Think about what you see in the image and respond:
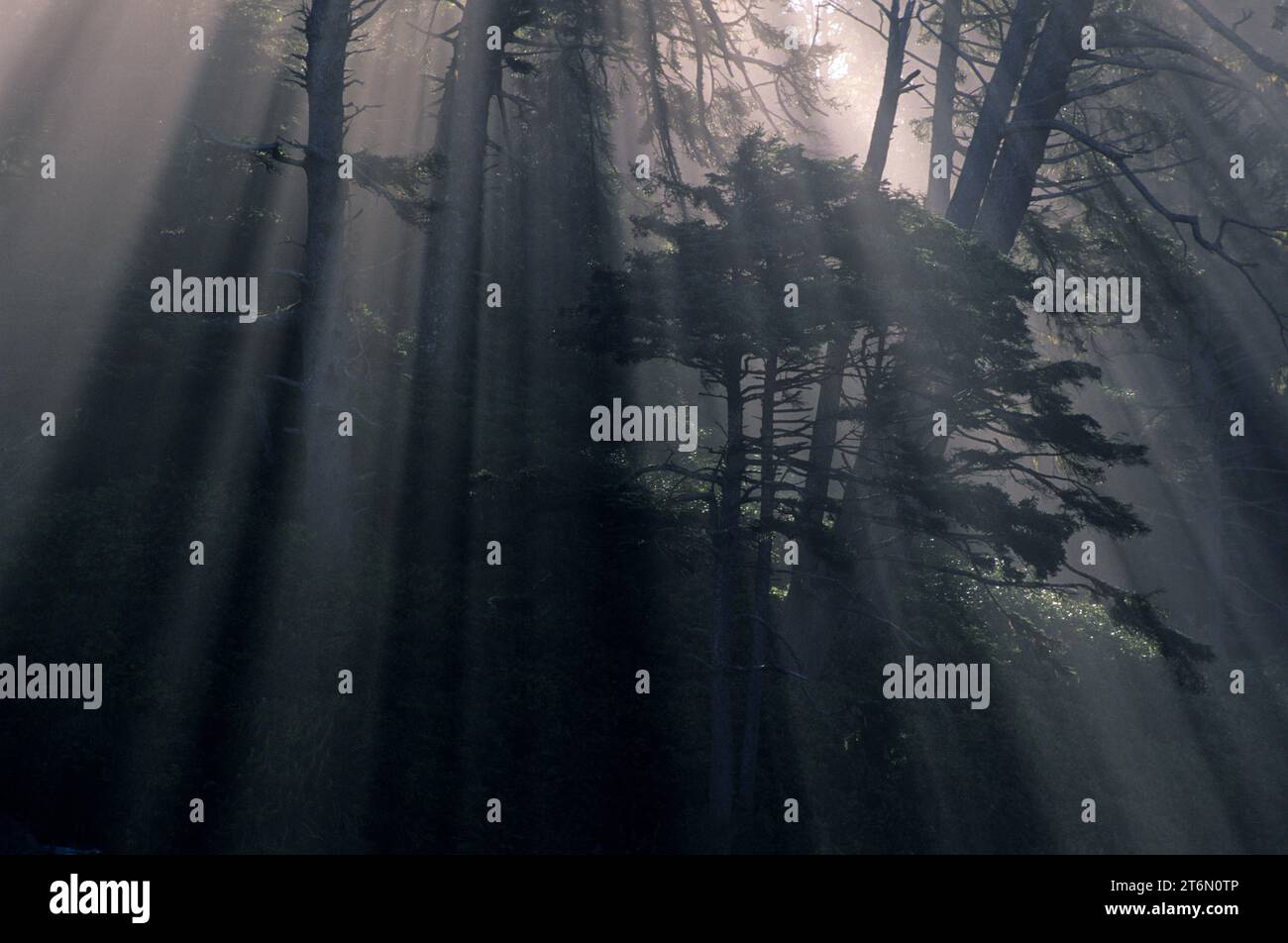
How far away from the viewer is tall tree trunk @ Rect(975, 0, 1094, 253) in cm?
1625

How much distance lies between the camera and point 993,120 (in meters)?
16.5

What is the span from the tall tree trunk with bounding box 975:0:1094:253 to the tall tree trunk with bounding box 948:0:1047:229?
7.6 inches

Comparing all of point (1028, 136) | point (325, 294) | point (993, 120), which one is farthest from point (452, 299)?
point (1028, 136)

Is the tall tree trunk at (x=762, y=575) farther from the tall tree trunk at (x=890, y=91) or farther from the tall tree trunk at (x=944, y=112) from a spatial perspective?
the tall tree trunk at (x=944, y=112)

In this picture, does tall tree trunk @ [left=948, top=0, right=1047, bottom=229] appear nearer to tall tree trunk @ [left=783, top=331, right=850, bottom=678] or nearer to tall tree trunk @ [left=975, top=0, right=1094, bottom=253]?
tall tree trunk @ [left=975, top=0, right=1094, bottom=253]

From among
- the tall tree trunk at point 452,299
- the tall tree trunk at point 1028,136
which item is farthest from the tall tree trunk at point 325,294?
the tall tree trunk at point 1028,136

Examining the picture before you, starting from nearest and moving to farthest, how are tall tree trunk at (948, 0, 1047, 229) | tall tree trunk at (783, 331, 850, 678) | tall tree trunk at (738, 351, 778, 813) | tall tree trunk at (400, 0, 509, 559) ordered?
1. tall tree trunk at (783, 331, 850, 678)
2. tall tree trunk at (738, 351, 778, 813)
3. tall tree trunk at (948, 0, 1047, 229)
4. tall tree trunk at (400, 0, 509, 559)

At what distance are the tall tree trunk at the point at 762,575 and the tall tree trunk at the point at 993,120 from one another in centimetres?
547

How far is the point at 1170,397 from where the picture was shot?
2764 cm

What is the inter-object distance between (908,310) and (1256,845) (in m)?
13.3

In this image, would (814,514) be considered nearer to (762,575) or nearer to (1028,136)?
(762,575)

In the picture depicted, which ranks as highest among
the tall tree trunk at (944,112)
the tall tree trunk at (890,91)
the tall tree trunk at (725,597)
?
the tall tree trunk at (944,112)

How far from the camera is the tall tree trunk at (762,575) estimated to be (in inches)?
484

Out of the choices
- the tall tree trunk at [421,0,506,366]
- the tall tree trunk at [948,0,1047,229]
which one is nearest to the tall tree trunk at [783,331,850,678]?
the tall tree trunk at [948,0,1047,229]
